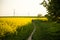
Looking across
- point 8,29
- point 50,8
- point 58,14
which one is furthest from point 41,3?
point 8,29

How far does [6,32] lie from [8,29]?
15.8 inches

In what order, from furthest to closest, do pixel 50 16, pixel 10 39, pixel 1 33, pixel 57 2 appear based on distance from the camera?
pixel 10 39, pixel 1 33, pixel 50 16, pixel 57 2

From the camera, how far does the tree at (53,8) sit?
1445 centimetres

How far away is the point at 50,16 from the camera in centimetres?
1553

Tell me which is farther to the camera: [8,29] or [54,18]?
[8,29]

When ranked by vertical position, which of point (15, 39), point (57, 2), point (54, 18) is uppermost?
point (57, 2)

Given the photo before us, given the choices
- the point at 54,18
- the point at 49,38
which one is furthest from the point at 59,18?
the point at 49,38

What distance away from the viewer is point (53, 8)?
1485 centimetres

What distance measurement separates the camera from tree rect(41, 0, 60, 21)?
1445 cm

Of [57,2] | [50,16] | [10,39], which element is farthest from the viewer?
[10,39]

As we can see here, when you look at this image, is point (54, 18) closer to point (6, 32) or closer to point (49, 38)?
point (49, 38)

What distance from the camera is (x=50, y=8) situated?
15.4 m

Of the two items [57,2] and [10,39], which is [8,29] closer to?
[10,39]

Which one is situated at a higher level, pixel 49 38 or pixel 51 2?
pixel 51 2
